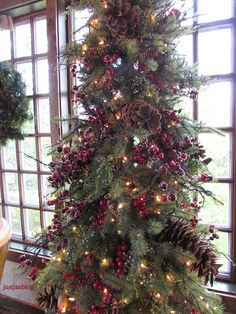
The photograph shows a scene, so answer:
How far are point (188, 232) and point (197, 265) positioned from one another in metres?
0.11

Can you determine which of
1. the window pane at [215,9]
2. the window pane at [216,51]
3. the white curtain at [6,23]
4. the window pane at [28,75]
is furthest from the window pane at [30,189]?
the window pane at [215,9]

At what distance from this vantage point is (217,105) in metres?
1.41

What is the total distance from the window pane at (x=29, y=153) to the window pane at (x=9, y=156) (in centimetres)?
8

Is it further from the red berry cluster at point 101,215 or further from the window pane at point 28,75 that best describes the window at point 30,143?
the red berry cluster at point 101,215

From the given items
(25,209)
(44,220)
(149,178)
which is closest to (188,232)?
(149,178)

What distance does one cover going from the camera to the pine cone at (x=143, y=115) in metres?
0.89

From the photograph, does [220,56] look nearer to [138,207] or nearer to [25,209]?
[138,207]

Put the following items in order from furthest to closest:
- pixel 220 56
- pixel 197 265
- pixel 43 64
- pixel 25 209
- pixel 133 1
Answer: pixel 25 209 < pixel 43 64 < pixel 220 56 < pixel 133 1 < pixel 197 265

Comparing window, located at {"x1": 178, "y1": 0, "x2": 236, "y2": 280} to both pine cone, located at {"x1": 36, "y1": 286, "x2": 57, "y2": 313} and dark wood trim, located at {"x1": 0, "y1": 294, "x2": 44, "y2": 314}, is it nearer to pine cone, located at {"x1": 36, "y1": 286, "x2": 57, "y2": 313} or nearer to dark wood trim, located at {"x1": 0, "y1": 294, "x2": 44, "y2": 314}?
pine cone, located at {"x1": 36, "y1": 286, "x2": 57, "y2": 313}

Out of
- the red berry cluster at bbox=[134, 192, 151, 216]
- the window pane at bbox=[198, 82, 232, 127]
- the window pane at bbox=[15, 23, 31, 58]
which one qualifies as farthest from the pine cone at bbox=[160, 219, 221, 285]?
the window pane at bbox=[15, 23, 31, 58]

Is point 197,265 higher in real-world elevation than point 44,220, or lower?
higher

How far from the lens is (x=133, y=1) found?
1.00 meters

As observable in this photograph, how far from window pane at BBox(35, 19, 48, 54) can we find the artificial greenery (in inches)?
9.2

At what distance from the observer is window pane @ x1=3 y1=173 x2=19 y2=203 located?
6.50 ft
